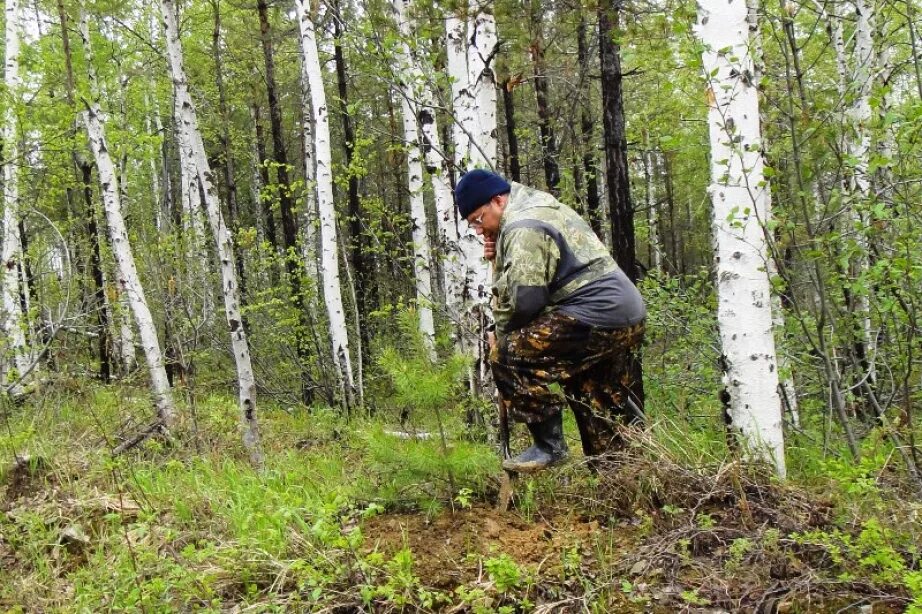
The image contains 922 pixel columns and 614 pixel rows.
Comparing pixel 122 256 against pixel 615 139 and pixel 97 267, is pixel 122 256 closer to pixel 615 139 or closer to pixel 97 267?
pixel 97 267

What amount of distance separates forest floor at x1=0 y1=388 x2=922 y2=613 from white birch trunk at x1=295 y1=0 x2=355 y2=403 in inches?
167

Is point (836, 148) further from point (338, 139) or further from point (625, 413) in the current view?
point (338, 139)

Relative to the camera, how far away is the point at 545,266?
3.31 m

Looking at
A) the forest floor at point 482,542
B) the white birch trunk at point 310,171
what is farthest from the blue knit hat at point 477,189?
the white birch trunk at point 310,171

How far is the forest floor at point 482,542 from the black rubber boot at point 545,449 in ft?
0.75

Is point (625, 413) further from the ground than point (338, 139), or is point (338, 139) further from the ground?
point (338, 139)

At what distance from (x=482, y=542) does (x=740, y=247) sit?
7.24ft

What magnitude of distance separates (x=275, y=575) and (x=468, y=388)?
269 cm

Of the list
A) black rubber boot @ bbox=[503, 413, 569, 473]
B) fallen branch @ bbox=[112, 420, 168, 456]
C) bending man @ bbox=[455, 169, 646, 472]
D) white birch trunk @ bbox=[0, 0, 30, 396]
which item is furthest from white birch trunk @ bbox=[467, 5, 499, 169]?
white birch trunk @ bbox=[0, 0, 30, 396]

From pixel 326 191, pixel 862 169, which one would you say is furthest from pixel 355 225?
pixel 862 169

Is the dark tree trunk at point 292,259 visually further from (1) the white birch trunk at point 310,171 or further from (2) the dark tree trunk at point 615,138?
(2) the dark tree trunk at point 615,138

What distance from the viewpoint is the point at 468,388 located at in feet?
18.0

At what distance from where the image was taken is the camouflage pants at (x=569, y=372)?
3371 millimetres

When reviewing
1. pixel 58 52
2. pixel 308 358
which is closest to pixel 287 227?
pixel 308 358
